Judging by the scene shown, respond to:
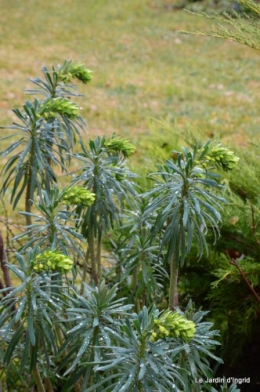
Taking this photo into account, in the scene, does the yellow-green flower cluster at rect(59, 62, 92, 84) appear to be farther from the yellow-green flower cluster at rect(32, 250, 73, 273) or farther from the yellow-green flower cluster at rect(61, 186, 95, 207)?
the yellow-green flower cluster at rect(32, 250, 73, 273)

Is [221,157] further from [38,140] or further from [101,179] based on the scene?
[38,140]

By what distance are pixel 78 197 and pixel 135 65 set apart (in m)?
7.85

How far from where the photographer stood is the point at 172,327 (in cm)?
142

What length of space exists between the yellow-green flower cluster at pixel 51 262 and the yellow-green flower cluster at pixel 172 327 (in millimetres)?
243

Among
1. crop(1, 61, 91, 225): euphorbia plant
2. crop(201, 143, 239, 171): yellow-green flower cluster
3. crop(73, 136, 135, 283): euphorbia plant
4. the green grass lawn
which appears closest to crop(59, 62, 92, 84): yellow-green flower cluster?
crop(1, 61, 91, 225): euphorbia plant

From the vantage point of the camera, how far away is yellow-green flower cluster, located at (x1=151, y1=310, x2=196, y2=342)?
1406mm

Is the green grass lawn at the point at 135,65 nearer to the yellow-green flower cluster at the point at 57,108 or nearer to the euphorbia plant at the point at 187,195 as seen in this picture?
the yellow-green flower cluster at the point at 57,108

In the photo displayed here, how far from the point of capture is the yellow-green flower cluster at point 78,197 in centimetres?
170

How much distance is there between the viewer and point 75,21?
1180 centimetres

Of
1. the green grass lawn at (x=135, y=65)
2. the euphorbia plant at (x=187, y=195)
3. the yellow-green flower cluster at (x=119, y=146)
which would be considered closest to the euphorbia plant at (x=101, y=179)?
the yellow-green flower cluster at (x=119, y=146)

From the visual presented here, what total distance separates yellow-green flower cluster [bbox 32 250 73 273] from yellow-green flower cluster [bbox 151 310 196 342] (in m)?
0.24

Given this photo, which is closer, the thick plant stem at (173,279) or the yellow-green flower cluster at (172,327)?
the yellow-green flower cluster at (172,327)

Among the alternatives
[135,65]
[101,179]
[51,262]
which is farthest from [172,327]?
[135,65]

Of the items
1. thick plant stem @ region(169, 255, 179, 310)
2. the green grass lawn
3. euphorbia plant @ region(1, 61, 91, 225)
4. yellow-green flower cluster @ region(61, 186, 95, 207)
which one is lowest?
thick plant stem @ region(169, 255, 179, 310)
